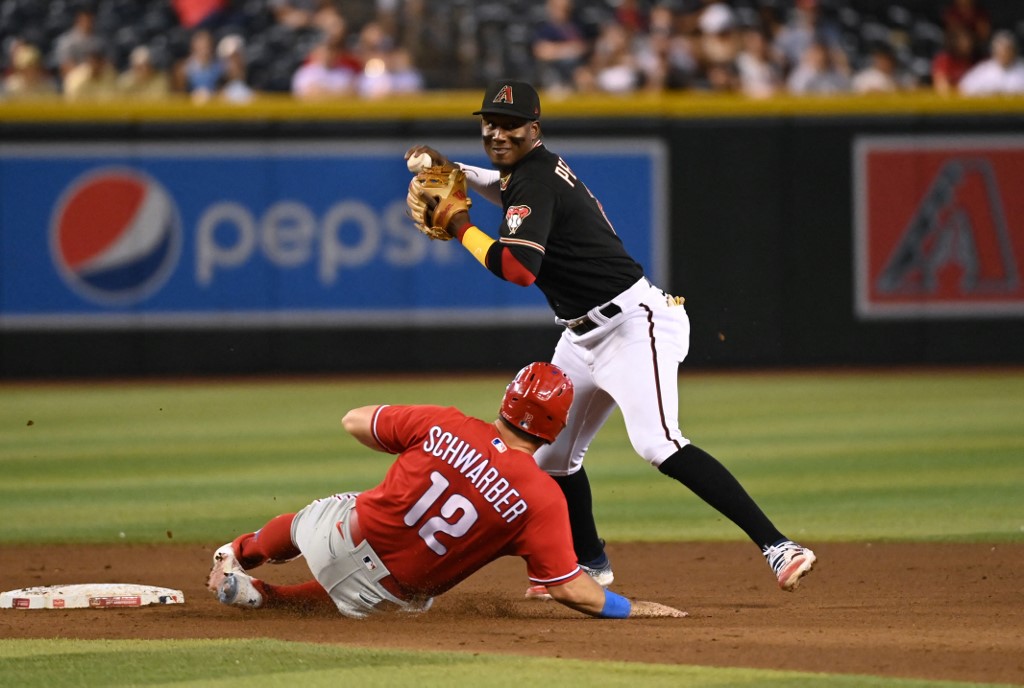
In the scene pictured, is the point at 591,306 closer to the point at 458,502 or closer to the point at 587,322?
the point at 587,322

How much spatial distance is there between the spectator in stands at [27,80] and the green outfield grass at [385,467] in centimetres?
291

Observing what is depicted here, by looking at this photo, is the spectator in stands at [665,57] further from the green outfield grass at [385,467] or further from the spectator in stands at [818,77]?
the green outfield grass at [385,467]

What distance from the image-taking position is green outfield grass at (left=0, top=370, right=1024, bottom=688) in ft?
14.6

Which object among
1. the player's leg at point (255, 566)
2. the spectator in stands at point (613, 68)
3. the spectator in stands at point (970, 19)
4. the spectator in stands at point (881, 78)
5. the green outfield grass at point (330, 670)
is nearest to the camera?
the green outfield grass at point (330, 670)

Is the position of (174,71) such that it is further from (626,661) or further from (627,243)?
(626,661)

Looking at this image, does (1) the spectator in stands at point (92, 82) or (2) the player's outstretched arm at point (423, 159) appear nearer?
(2) the player's outstretched arm at point (423, 159)

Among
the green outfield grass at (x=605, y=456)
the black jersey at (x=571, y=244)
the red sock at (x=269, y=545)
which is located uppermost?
the black jersey at (x=571, y=244)

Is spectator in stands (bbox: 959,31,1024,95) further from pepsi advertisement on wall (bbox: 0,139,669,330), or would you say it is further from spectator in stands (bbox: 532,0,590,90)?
spectator in stands (bbox: 532,0,590,90)

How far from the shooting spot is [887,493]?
897cm

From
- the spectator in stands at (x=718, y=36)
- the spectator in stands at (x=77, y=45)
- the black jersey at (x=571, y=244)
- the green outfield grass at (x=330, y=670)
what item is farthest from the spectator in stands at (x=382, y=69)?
the green outfield grass at (x=330, y=670)

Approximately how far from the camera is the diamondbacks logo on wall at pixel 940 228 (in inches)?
599

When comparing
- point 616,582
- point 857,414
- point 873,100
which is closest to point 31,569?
point 616,582

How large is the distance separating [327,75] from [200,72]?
128 centimetres

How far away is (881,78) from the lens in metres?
15.9
